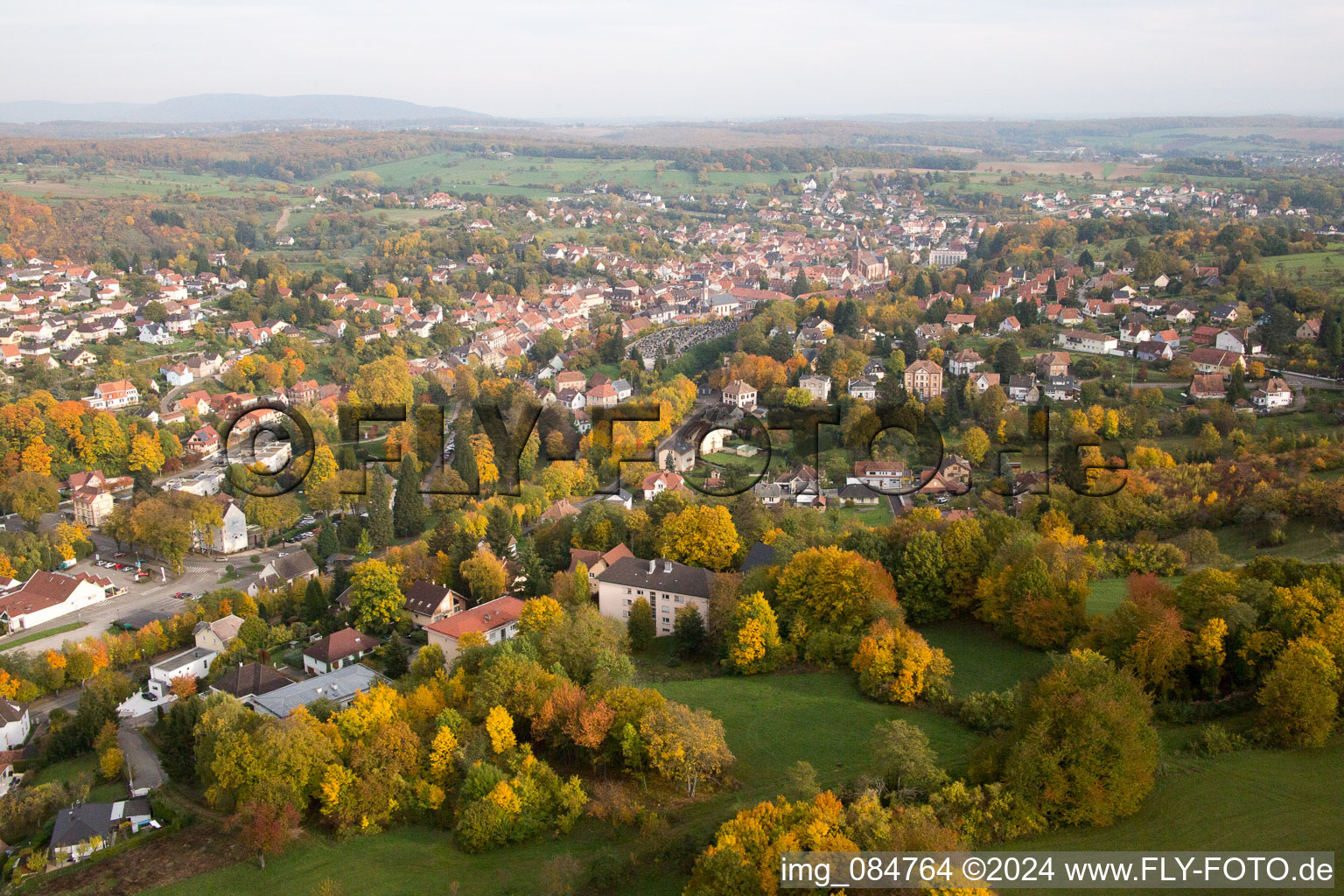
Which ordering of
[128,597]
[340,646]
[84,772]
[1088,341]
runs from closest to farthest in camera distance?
[84,772], [340,646], [128,597], [1088,341]

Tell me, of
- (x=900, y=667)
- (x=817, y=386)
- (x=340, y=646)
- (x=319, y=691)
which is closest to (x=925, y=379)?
(x=817, y=386)

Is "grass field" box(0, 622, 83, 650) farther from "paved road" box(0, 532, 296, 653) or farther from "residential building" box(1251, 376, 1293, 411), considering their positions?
"residential building" box(1251, 376, 1293, 411)

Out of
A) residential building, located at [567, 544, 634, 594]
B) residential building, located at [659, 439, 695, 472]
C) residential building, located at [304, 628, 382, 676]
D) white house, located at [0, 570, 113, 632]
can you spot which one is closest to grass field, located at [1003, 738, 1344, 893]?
residential building, located at [567, 544, 634, 594]

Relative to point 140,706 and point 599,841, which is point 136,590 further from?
point 599,841

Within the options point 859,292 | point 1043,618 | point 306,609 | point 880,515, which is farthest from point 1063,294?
point 306,609

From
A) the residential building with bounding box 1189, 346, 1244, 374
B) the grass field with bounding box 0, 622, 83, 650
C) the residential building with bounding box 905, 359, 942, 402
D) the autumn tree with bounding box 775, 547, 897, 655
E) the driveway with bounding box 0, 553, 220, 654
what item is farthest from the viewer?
the residential building with bounding box 905, 359, 942, 402
